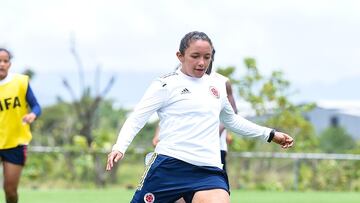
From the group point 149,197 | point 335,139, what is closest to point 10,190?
point 149,197

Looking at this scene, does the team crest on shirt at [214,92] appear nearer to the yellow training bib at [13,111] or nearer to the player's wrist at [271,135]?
the player's wrist at [271,135]

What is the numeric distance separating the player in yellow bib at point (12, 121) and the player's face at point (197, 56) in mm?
3856

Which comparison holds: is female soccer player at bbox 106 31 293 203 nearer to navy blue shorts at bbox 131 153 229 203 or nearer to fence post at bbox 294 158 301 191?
navy blue shorts at bbox 131 153 229 203

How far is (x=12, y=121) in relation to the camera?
1000 centimetres

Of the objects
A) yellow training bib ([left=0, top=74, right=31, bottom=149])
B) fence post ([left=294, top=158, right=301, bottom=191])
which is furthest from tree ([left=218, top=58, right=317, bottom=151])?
yellow training bib ([left=0, top=74, right=31, bottom=149])

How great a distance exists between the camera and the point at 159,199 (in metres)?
6.29

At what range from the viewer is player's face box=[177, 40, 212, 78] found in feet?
20.4

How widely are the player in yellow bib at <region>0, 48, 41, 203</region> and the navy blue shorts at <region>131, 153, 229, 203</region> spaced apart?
12.3ft

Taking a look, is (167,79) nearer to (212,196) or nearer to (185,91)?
(185,91)

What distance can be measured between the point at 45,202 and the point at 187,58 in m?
8.23

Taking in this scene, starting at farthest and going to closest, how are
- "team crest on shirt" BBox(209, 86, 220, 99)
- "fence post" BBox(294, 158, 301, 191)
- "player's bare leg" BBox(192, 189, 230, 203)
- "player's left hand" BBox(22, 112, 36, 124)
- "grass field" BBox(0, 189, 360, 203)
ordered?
"fence post" BBox(294, 158, 301, 191) < "grass field" BBox(0, 189, 360, 203) < "player's left hand" BBox(22, 112, 36, 124) < "team crest on shirt" BBox(209, 86, 220, 99) < "player's bare leg" BBox(192, 189, 230, 203)

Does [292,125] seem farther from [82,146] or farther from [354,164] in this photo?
[82,146]

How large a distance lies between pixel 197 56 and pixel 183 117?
1.37 ft

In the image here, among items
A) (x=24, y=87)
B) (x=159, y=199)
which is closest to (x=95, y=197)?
(x=24, y=87)
